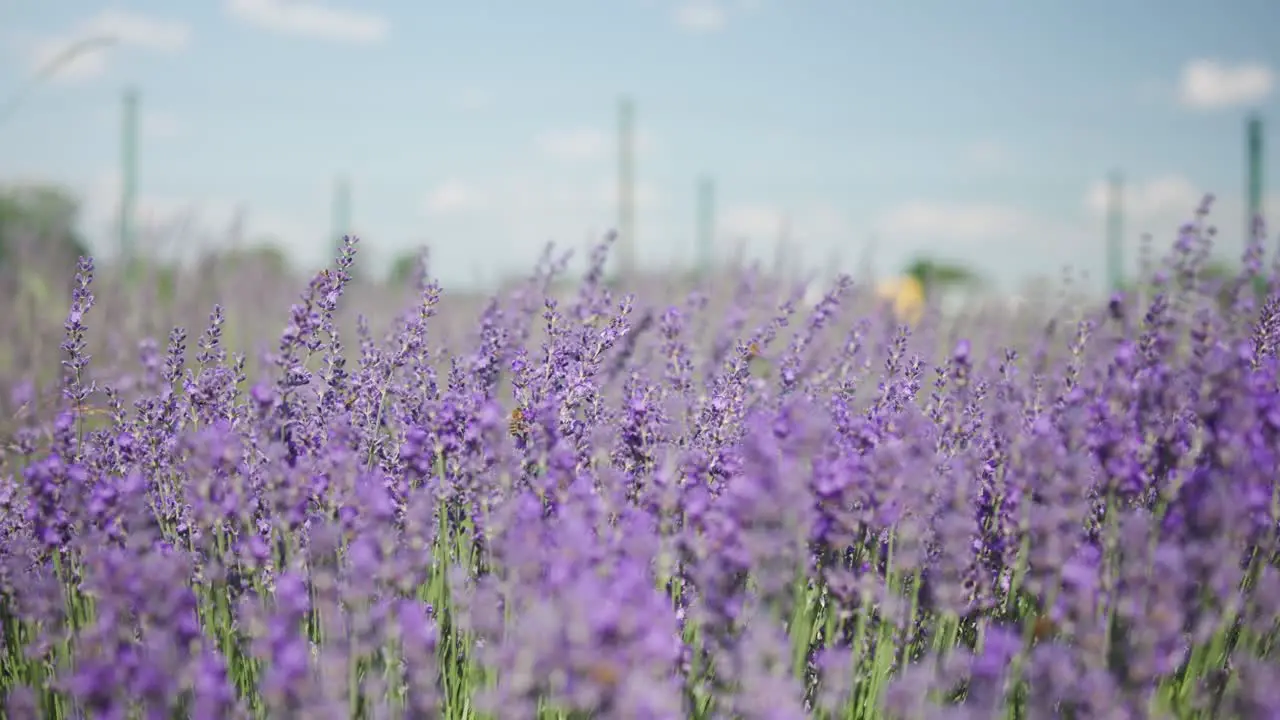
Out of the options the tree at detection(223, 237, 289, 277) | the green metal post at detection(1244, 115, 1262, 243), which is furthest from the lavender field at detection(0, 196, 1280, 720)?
the green metal post at detection(1244, 115, 1262, 243)

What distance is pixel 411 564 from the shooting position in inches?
73.0

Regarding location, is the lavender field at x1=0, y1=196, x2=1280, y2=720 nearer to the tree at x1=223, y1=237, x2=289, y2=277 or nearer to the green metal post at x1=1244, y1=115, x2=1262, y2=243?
the tree at x1=223, y1=237, x2=289, y2=277

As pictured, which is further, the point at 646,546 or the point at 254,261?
the point at 254,261

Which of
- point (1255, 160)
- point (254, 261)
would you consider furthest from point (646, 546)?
point (1255, 160)

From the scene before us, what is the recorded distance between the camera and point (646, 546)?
162 cm

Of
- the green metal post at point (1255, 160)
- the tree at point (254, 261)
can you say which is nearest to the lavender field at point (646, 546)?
the tree at point (254, 261)

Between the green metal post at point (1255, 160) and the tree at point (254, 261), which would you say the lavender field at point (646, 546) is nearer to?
the tree at point (254, 261)

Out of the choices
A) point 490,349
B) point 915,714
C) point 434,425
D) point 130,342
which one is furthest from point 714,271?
point 915,714

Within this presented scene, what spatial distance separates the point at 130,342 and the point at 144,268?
1.99 m

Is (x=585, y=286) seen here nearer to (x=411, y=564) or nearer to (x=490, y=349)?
(x=490, y=349)

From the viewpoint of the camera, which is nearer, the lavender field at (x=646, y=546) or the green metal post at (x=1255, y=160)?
the lavender field at (x=646, y=546)

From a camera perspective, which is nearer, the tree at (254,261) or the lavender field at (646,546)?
the lavender field at (646,546)

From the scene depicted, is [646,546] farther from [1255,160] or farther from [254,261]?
[1255,160]

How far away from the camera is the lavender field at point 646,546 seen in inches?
61.4
